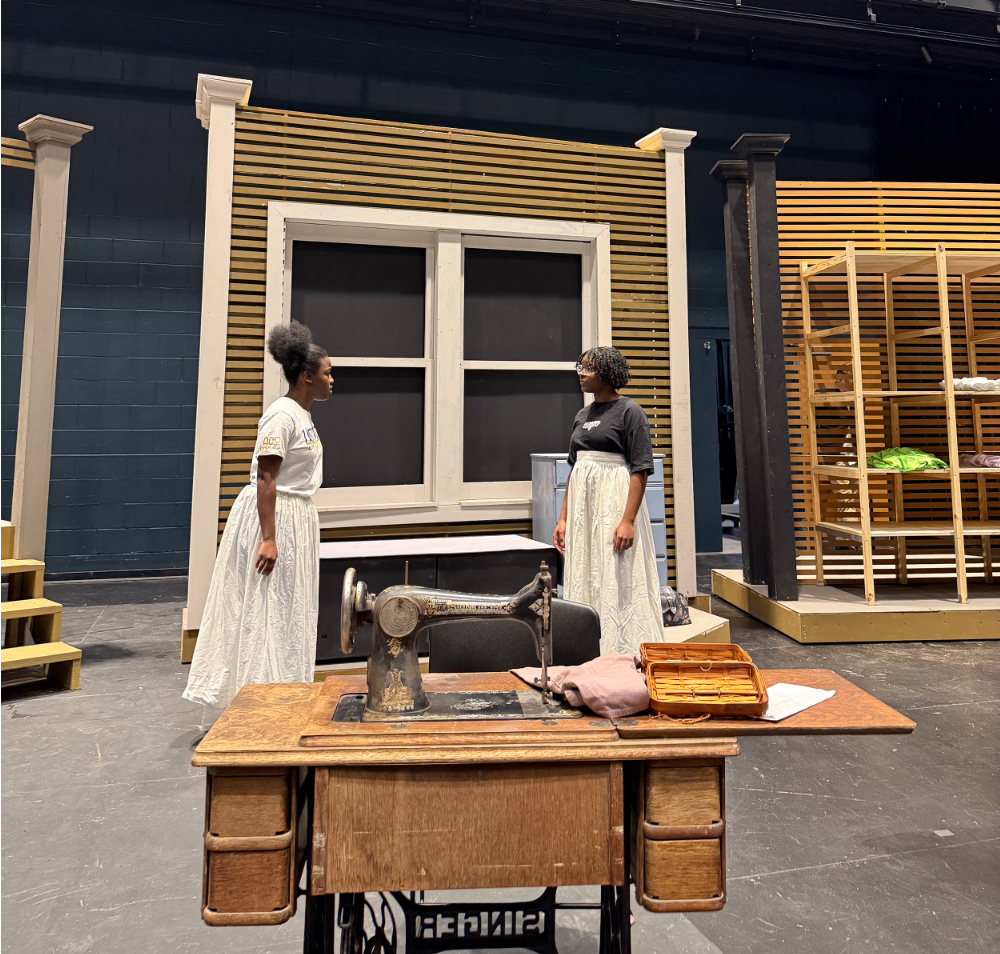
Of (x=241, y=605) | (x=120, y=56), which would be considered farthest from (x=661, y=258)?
(x=120, y=56)

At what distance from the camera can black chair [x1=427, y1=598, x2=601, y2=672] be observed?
215cm

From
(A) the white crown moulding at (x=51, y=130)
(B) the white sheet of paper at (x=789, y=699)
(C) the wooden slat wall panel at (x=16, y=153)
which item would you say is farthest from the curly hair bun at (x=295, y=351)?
(C) the wooden slat wall panel at (x=16, y=153)

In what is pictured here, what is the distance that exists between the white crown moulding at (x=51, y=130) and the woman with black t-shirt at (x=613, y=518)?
367cm

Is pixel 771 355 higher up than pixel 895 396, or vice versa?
pixel 771 355

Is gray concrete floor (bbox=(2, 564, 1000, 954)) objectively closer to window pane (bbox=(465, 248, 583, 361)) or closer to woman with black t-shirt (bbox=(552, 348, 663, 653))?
woman with black t-shirt (bbox=(552, 348, 663, 653))

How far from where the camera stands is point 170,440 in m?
8.09

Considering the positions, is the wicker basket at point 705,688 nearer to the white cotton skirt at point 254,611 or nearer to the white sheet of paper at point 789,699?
the white sheet of paper at point 789,699

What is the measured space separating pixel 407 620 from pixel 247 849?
526mm

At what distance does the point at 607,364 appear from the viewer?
373 centimetres

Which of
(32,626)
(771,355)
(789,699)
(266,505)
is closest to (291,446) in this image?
(266,505)

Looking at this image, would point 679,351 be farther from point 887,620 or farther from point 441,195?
point 887,620

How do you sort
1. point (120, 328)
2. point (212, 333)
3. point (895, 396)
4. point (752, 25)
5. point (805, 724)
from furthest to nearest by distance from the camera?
point (752, 25), point (120, 328), point (895, 396), point (212, 333), point (805, 724)

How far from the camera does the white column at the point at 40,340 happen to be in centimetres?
466

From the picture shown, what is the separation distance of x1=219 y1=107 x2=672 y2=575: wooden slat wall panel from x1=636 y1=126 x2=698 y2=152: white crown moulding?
86 mm
